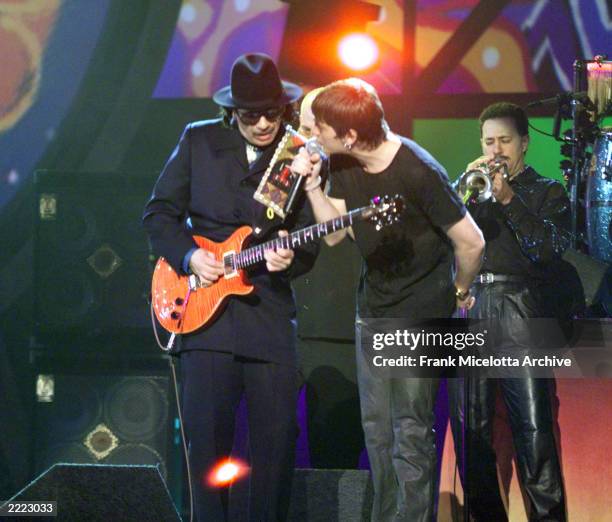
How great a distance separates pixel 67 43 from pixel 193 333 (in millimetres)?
3071

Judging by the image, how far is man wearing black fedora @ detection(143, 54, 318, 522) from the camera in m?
3.57

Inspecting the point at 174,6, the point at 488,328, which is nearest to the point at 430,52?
the point at 174,6

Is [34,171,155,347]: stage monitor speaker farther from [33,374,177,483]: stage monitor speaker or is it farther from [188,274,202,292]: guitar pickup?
[188,274,202,292]: guitar pickup

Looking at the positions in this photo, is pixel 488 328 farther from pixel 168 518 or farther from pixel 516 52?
pixel 516 52

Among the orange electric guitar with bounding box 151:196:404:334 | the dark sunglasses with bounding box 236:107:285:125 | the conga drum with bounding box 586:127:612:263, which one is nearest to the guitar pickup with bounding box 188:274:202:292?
the orange electric guitar with bounding box 151:196:404:334

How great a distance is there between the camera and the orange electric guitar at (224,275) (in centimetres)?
332

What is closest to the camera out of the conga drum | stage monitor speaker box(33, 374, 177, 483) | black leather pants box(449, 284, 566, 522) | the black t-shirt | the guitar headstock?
the guitar headstock

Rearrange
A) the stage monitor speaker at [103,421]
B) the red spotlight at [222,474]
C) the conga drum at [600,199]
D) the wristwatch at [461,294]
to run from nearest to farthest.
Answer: the red spotlight at [222,474] → the wristwatch at [461,294] → the conga drum at [600,199] → the stage monitor speaker at [103,421]

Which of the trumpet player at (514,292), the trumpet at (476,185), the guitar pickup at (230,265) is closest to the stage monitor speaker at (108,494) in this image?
the guitar pickup at (230,265)

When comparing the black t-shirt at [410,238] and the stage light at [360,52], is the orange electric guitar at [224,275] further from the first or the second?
the stage light at [360,52]

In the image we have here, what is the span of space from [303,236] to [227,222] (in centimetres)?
36

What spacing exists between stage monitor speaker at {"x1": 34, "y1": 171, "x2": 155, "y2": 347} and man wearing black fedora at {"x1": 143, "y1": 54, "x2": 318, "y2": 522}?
1.27m

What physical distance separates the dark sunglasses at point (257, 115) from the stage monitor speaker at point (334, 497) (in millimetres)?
1814

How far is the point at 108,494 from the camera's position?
12.8ft
